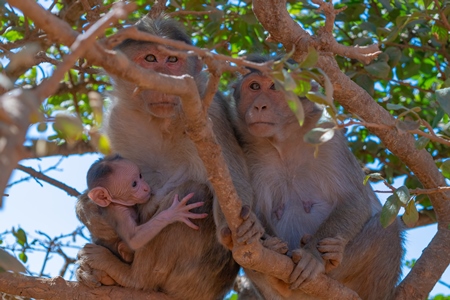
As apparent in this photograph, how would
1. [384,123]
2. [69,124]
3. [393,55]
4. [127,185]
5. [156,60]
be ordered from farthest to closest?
[393,55]
[156,60]
[127,185]
[384,123]
[69,124]

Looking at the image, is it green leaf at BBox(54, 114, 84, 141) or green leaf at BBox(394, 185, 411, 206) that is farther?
green leaf at BBox(394, 185, 411, 206)

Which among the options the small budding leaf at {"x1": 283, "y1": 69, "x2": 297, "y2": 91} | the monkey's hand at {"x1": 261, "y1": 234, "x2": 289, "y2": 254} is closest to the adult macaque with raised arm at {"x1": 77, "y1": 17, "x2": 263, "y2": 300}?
the monkey's hand at {"x1": 261, "y1": 234, "x2": 289, "y2": 254}

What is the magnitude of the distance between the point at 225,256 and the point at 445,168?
1991 millimetres

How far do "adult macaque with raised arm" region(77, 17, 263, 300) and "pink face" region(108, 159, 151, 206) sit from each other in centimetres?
11

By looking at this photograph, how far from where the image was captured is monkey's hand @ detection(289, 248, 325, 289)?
4668 mm

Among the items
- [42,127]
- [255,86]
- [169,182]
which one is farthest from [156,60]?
[42,127]

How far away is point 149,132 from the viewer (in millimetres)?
5641

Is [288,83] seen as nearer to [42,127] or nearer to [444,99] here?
[42,127]

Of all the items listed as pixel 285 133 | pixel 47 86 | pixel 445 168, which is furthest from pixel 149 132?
pixel 47 86

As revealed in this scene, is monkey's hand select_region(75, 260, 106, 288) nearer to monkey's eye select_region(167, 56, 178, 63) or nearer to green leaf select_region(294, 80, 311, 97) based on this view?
monkey's eye select_region(167, 56, 178, 63)

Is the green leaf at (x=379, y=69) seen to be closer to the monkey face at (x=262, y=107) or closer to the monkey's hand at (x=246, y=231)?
the monkey face at (x=262, y=107)

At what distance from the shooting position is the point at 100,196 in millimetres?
5254

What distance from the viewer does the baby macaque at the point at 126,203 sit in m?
5.02

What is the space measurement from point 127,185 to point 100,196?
239 millimetres
